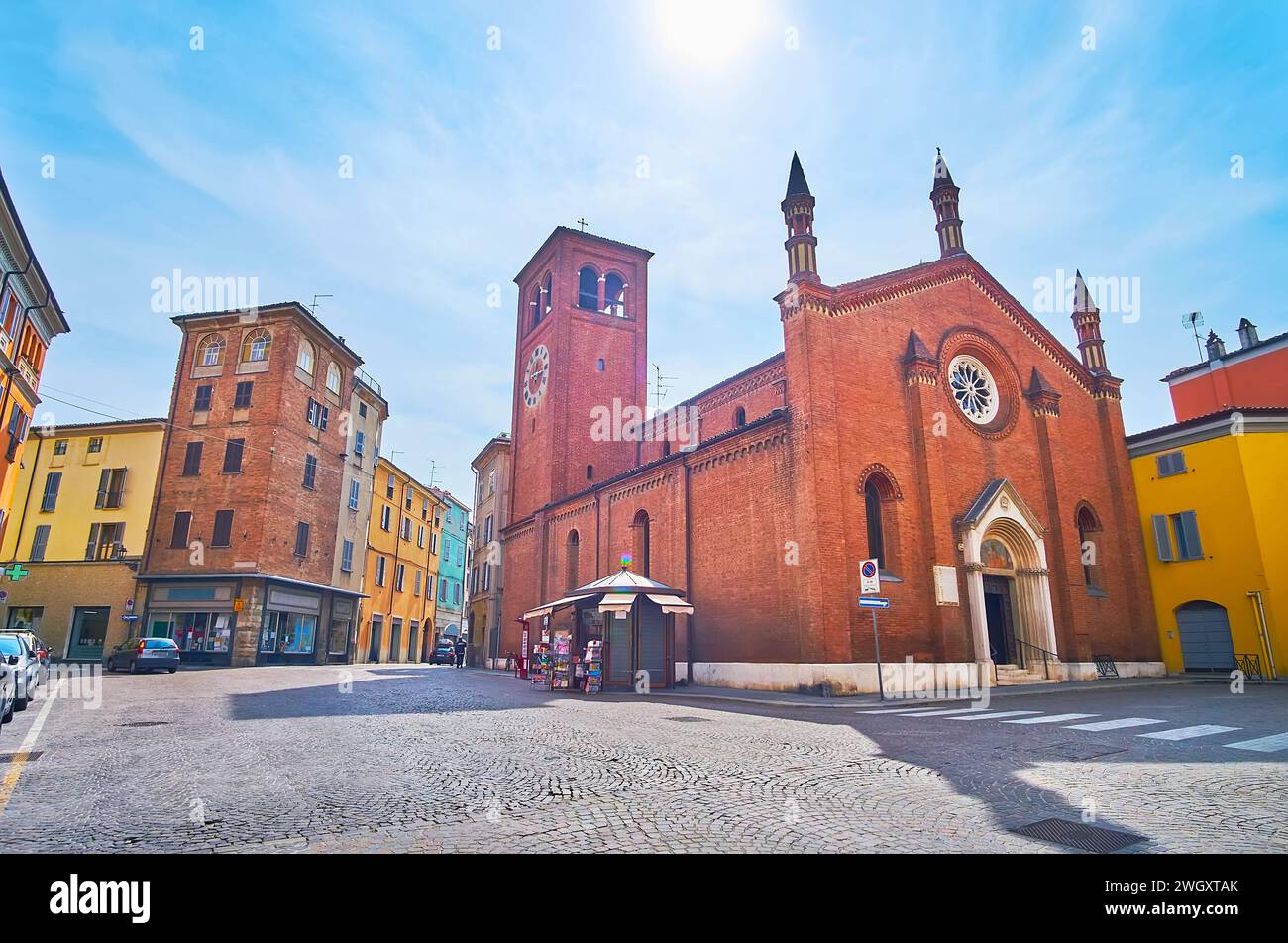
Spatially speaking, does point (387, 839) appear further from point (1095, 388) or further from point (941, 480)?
point (1095, 388)

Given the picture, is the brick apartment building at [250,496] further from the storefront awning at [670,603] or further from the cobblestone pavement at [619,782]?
the storefront awning at [670,603]

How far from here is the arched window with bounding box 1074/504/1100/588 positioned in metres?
23.6

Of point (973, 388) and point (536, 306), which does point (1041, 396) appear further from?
Result: point (536, 306)

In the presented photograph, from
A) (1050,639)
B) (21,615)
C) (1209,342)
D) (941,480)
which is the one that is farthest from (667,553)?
(21,615)

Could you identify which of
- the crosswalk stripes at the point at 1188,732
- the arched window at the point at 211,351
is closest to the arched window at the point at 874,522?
the crosswalk stripes at the point at 1188,732

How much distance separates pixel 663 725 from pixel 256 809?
23.0ft

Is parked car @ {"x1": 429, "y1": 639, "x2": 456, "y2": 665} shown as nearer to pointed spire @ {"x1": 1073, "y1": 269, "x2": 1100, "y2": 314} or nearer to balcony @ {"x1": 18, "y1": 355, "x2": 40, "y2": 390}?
balcony @ {"x1": 18, "y1": 355, "x2": 40, "y2": 390}

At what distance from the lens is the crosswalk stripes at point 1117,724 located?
1032 centimetres

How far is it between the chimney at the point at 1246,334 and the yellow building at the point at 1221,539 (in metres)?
9.95

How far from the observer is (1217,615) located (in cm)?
2250

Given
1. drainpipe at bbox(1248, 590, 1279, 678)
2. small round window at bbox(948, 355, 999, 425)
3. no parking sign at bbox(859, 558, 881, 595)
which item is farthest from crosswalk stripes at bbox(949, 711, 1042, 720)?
drainpipe at bbox(1248, 590, 1279, 678)

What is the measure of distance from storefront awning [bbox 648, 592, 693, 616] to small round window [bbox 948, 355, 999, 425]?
36.1ft

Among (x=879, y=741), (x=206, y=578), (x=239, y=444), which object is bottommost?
(x=879, y=741)
